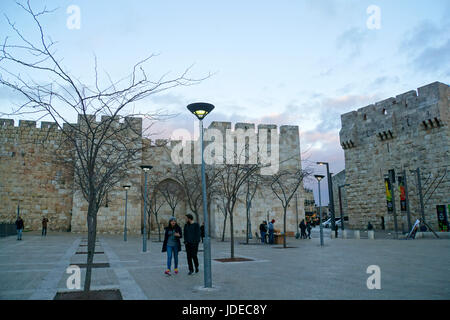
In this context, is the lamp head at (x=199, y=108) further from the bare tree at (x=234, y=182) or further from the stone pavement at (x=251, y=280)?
the bare tree at (x=234, y=182)

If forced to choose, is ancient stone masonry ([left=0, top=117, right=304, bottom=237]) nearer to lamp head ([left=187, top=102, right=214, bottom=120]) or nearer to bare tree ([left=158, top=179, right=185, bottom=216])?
bare tree ([left=158, top=179, right=185, bottom=216])

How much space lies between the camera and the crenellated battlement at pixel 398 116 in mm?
→ 25859

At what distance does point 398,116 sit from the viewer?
2930 cm

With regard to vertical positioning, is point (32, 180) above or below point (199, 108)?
above

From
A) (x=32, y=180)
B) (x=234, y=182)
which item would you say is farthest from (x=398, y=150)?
(x=32, y=180)

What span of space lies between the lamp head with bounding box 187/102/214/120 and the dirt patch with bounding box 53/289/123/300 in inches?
157

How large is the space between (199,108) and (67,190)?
24.2 metres

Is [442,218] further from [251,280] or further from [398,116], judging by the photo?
[251,280]

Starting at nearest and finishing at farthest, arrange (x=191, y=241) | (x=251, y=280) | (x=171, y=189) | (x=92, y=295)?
(x=92, y=295), (x=251, y=280), (x=191, y=241), (x=171, y=189)

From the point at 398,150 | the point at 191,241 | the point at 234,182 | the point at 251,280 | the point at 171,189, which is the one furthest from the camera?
the point at 398,150

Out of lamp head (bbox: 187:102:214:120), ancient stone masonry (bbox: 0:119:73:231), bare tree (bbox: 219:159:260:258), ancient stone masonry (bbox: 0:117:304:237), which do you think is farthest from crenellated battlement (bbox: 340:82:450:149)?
ancient stone masonry (bbox: 0:119:73:231)

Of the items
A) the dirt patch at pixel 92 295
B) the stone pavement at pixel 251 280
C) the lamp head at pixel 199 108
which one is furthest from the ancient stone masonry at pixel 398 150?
the dirt patch at pixel 92 295

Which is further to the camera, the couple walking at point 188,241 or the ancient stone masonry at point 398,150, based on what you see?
the ancient stone masonry at point 398,150

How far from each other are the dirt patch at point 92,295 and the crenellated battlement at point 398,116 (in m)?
27.4
